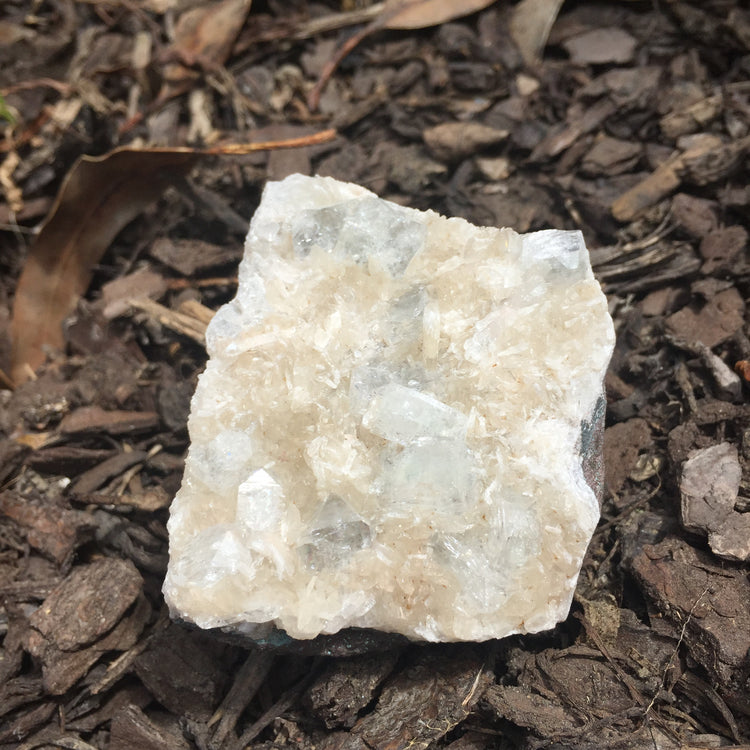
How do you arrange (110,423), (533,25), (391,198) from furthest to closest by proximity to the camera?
1. (533,25)
2. (391,198)
3. (110,423)

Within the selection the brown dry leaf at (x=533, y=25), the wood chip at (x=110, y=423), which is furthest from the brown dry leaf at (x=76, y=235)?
the brown dry leaf at (x=533, y=25)

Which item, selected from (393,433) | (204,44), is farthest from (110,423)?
(204,44)

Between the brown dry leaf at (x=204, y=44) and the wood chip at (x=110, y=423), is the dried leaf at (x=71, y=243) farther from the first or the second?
the brown dry leaf at (x=204, y=44)

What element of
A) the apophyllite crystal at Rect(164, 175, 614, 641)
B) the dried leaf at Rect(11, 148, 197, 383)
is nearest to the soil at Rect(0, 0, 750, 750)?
the dried leaf at Rect(11, 148, 197, 383)

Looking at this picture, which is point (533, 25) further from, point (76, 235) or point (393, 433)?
point (393, 433)

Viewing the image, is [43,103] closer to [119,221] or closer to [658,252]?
[119,221]

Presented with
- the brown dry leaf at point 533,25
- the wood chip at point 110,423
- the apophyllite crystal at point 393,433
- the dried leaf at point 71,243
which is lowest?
the wood chip at point 110,423
